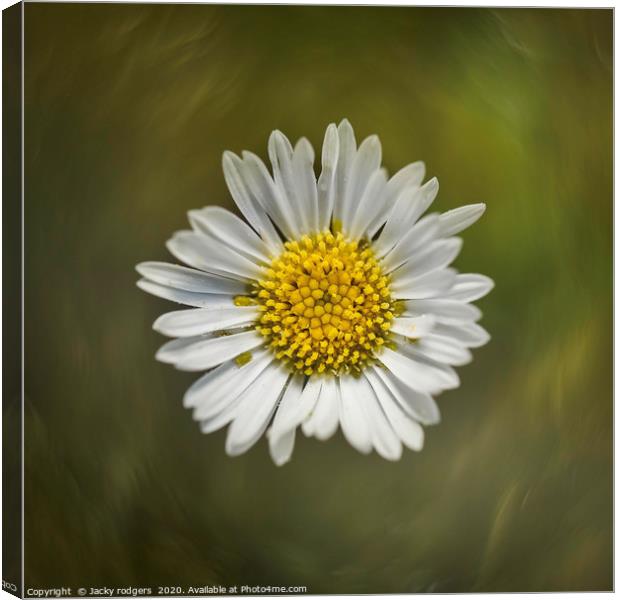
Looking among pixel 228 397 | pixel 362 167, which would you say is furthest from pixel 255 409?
pixel 362 167

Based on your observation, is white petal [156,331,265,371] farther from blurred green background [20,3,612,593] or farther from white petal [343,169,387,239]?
white petal [343,169,387,239]

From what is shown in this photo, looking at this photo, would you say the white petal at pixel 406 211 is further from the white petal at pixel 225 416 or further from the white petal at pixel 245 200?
the white petal at pixel 225 416

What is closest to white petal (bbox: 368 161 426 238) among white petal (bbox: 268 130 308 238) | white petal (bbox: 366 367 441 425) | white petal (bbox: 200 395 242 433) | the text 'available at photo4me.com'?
white petal (bbox: 268 130 308 238)

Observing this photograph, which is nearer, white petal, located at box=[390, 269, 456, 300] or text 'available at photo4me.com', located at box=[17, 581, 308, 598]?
white petal, located at box=[390, 269, 456, 300]

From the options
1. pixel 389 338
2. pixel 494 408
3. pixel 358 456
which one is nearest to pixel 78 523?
pixel 358 456

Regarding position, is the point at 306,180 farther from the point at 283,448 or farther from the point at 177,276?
the point at 283,448
